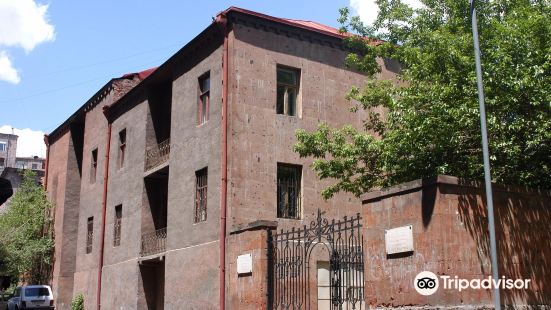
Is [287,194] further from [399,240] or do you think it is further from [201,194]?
[399,240]

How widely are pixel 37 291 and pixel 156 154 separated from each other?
1096 cm

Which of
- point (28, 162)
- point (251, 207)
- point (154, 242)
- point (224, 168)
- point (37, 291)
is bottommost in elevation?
point (37, 291)

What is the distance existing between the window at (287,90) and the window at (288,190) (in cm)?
183

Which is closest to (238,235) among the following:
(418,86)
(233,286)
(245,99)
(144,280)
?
(233,286)

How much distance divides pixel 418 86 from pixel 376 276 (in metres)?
4.27

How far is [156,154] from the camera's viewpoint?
979 inches

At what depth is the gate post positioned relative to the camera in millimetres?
15219

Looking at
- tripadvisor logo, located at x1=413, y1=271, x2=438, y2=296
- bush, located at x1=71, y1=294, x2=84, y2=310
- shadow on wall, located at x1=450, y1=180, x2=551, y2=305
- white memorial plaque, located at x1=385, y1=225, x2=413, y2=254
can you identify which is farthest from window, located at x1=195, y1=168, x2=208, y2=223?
bush, located at x1=71, y1=294, x2=84, y2=310

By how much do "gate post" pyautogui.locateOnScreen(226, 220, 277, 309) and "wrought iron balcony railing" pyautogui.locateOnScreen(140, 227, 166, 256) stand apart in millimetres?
6944

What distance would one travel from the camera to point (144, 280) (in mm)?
24047

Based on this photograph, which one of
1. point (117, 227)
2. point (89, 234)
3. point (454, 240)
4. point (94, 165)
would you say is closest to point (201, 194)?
point (117, 227)

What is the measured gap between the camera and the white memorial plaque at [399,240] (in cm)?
1091

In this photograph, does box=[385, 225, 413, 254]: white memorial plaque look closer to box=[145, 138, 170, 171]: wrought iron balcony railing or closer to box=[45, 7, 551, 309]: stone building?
box=[45, 7, 551, 309]: stone building

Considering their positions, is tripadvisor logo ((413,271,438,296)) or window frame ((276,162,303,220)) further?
window frame ((276,162,303,220))
